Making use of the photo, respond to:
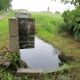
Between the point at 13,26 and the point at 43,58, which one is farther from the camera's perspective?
the point at 43,58

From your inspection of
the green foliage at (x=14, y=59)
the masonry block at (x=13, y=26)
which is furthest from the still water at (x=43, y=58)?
the masonry block at (x=13, y=26)

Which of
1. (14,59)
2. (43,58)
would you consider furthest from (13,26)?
(43,58)

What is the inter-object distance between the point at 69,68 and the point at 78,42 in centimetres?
443

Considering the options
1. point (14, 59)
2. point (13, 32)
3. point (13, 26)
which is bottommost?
point (14, 59)

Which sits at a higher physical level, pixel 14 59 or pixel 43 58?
pixel 14 59

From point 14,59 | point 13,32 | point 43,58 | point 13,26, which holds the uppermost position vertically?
point 13,26

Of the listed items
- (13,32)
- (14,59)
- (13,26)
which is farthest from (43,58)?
(13,26)

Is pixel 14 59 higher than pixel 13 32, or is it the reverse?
pixel 13 32

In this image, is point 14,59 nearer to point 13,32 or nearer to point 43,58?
point 13,32

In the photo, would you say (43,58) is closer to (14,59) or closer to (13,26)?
(14,59)

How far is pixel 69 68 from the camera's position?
5.14 meters

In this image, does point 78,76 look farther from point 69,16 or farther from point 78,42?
point 69,16

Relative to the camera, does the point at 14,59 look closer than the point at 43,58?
Yes

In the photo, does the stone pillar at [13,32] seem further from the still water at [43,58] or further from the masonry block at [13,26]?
the still water at [43,58]
